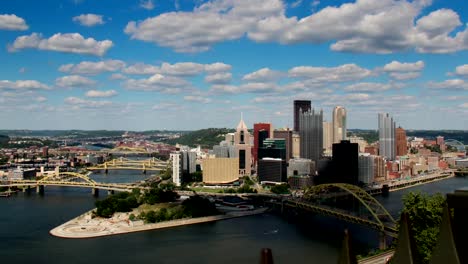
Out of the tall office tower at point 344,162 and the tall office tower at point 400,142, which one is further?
the tall office tower at point 400,142

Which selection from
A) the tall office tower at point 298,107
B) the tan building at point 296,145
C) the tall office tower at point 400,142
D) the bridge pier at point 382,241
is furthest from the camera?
the tall office tower at point 400,142

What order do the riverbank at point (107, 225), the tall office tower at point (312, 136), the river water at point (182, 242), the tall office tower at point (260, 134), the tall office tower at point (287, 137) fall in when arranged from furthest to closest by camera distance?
the tall office tower at point (260, 134) < the tall office tower at point (287, 137) < the tall office tower at point (312, 136) < the riverbank at point (107, 225) < the river water at point (182, 242)

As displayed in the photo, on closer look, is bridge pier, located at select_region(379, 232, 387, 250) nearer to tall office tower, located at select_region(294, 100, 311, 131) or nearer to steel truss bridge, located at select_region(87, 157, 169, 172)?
steel truss bridge, located at select_region(87, 157, 169, 172)

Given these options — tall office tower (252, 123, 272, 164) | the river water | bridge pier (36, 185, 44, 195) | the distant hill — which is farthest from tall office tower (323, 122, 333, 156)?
the river water

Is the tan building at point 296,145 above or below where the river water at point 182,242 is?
above

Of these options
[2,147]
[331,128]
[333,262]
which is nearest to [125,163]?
[331,128]

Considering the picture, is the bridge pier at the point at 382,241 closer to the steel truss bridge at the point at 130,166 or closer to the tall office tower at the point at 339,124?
the steel truss bridge at the point at 130,166

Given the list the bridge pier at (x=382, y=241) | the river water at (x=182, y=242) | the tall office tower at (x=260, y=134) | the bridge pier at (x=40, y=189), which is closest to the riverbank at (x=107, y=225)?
the river water at (x=182, y=242)
